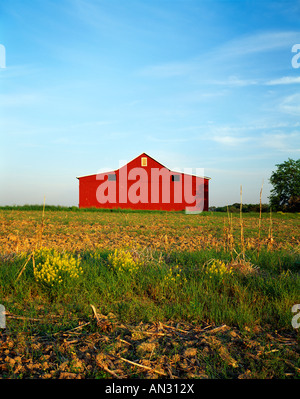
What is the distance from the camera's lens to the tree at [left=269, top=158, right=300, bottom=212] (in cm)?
4584

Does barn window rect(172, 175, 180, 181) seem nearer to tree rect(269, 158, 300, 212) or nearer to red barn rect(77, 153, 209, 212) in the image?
red barn rect(77, 153, 209, 212)

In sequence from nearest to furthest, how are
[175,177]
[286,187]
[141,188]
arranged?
[141,188] → [175,177] → [286,187]

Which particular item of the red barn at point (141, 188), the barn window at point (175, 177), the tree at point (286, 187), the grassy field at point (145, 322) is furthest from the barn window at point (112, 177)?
the grassy field at point (145, 322)

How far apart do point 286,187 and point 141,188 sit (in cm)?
2487

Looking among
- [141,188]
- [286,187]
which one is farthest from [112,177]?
[286,187]

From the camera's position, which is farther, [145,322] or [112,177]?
[112,177]

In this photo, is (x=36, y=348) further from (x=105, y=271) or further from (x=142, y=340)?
(x=105, y=271)

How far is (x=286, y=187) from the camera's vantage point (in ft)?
156

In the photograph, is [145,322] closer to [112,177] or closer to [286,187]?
[112,177]

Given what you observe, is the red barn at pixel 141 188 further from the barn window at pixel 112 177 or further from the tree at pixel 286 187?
the tree at pixel 286 187

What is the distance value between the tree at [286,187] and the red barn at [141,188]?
17.3m

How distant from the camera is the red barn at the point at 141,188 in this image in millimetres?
35406

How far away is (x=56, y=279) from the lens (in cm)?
442

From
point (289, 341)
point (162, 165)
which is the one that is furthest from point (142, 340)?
point (162, 165)
